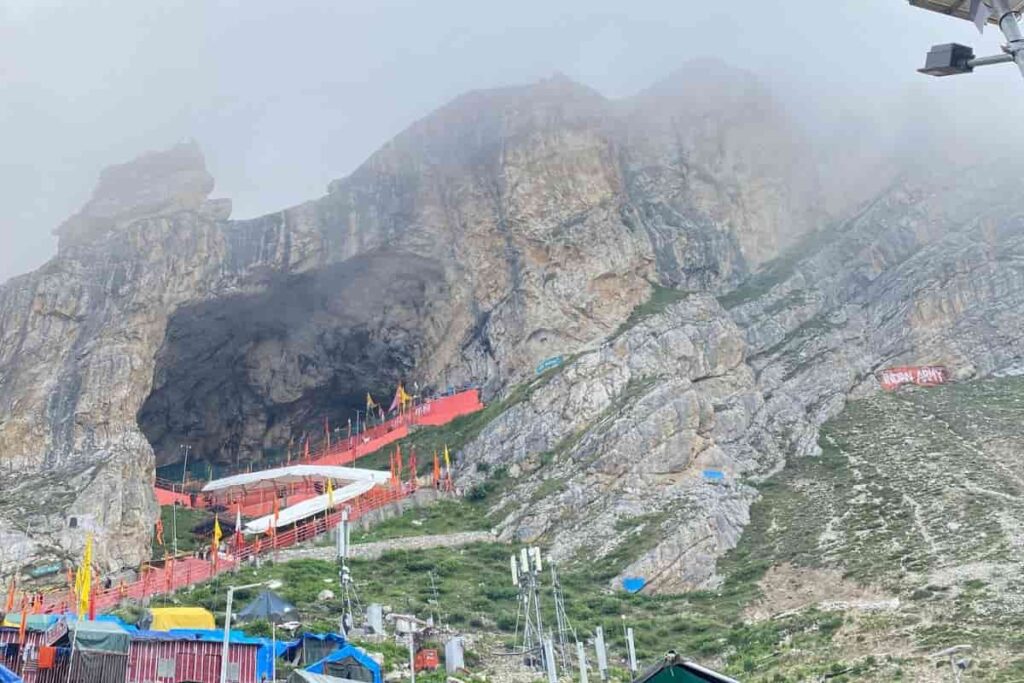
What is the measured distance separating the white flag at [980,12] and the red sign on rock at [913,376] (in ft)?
167

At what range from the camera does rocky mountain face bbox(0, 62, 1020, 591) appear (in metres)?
50.5

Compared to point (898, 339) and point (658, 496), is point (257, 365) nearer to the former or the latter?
point (658, 496)

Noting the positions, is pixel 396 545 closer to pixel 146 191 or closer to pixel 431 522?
pixel 431 522

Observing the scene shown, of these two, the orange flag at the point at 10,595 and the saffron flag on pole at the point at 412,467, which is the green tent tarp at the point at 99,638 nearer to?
the orange flag at the point at 10,595

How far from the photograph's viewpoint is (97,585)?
39.6m

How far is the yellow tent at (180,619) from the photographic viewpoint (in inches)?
1124

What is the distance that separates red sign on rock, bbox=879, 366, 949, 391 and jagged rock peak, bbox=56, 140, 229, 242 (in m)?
43.1

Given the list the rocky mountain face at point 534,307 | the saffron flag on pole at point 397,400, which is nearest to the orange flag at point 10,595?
the rocky mountain face at point 534,307

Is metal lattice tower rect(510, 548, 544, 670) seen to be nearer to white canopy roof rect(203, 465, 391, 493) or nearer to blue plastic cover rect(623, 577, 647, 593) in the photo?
blue plastic cover rect(623, 577, 647, 593)

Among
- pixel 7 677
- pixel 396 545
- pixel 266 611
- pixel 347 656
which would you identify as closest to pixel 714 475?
pixel 396 545

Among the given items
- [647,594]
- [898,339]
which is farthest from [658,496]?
[898,339]

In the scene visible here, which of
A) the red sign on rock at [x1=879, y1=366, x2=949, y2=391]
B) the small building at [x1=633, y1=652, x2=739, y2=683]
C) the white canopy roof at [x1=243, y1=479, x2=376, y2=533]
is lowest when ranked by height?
the small building at [x1=633, y1=652, x2=739, y2=683]

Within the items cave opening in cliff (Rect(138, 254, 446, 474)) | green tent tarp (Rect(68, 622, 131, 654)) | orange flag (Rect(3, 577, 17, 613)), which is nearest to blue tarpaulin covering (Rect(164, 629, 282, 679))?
green tent tarp (Rect(68, 622, 131, 654))

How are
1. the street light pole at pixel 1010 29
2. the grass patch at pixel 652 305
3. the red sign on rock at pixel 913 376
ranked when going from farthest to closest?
the grass patch at pixel 652 305, the red sign on rock at pixel 913 376, the street light pole at pixel 1010 29
